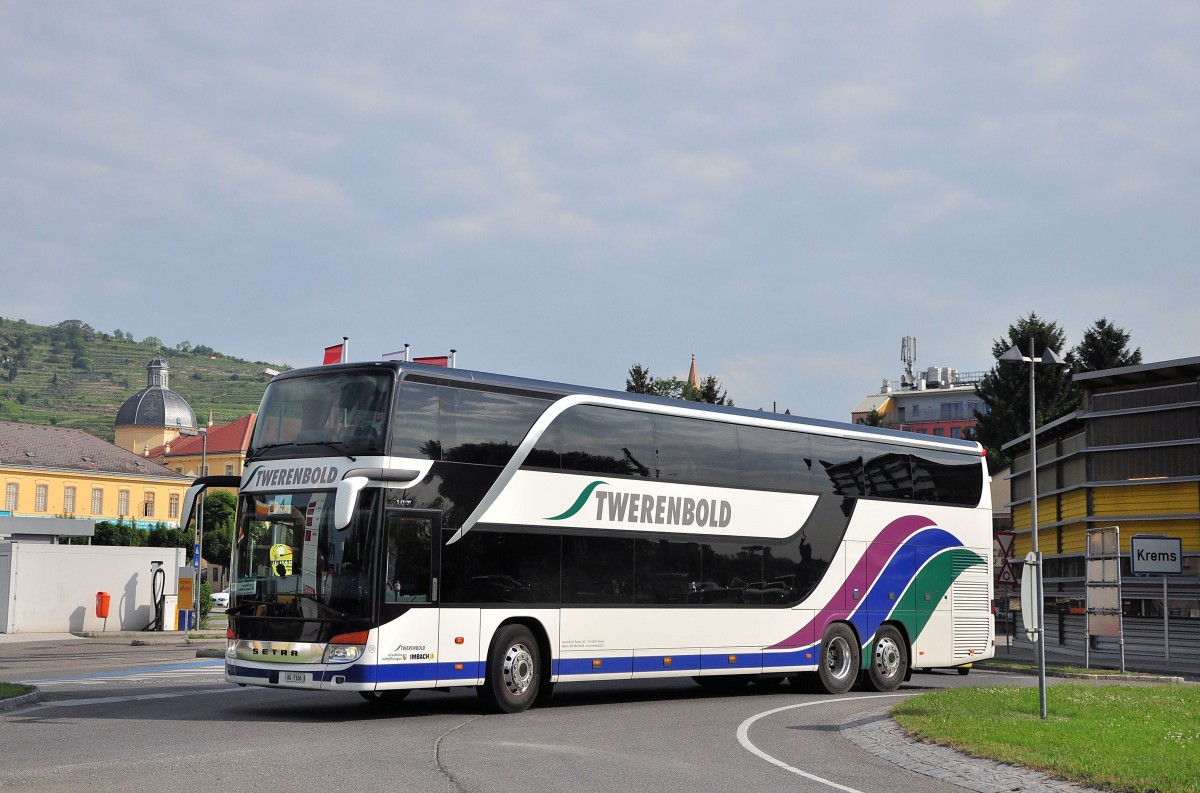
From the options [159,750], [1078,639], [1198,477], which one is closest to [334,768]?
[159,750]

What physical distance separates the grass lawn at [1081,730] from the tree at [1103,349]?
163ft

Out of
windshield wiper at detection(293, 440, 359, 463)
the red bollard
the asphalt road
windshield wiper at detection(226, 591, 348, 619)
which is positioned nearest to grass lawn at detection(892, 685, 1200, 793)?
the asphalt road

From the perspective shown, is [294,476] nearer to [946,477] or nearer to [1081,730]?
[1081,730]

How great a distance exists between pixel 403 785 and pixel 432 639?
18.7 ft

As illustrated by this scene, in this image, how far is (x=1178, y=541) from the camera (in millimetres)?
29797

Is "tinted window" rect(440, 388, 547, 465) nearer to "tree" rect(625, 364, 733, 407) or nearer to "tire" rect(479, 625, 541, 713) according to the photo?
"tire" rect(479, 625, 541, 713)

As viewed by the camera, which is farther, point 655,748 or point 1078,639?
point 1078,639

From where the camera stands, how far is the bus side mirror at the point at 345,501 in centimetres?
1474

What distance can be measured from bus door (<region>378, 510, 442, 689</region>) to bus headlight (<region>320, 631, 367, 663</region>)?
0.78 ft

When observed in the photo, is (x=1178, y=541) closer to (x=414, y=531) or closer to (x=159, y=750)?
(x=414, y=531)

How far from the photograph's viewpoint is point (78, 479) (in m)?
105

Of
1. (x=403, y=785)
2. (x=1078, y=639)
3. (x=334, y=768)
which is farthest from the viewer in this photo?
(x=1078, y=639)

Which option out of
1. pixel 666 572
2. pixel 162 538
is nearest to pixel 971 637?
pixel 666 572

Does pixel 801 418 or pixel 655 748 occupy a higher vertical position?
pixel 801 418
